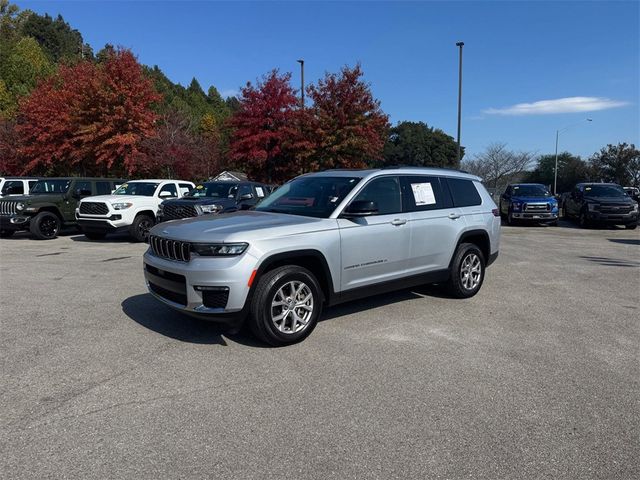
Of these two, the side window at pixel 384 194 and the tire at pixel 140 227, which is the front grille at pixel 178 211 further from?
the side window at pixel 384 194

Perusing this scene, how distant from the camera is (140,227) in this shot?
13.2 metres

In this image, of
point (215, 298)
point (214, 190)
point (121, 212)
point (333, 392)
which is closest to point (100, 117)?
point (121, 212)

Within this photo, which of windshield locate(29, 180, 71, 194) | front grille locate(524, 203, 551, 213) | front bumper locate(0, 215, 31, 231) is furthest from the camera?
front grille locate(524, 203, 551, 213)

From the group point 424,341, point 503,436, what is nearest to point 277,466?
point 503,436

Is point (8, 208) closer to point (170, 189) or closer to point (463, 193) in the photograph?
point (170, 189)

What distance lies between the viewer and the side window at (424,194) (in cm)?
605

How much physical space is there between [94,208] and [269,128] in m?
13.7

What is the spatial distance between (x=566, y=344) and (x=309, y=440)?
10.6 feet

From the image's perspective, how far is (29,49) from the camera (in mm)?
57750

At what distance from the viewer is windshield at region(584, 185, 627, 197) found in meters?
18.8

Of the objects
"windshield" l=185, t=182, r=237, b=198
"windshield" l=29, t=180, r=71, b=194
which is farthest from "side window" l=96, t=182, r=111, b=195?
"windshield" l=185, t=182, r=237, b=198

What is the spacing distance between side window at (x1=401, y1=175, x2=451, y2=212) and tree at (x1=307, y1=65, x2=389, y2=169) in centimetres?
1757

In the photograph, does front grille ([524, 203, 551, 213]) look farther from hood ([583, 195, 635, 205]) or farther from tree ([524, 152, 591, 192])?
tree ([524, 152, 591, 192])

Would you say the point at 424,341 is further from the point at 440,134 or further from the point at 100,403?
the point at 440,134
